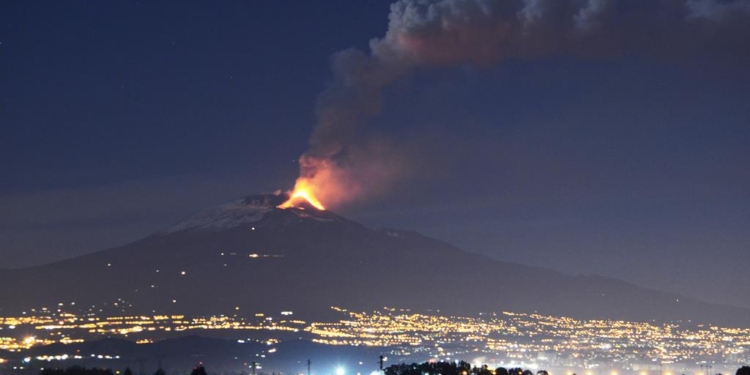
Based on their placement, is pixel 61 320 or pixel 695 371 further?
pixel 61 320

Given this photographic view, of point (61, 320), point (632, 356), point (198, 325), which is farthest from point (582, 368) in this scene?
point (61, 320)

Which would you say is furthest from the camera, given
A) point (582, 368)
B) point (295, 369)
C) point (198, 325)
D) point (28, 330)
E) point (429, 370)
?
point (198, 325)

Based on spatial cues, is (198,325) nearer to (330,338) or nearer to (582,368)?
(330,338)

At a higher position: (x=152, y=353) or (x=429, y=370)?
(x=152, y=353)

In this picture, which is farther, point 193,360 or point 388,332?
Result: point 388,332

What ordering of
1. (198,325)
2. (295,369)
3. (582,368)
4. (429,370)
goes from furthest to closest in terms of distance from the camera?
(198,325) < (582,368) < (295,369) < (429,370)

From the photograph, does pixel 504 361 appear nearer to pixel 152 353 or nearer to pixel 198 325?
pixel 152 353

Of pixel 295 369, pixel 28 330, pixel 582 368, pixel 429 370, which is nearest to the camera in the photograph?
pixel 429 370

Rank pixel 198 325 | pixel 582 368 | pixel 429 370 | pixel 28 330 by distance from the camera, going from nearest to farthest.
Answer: pixel 429 370
pixel 582 368
pixel 28 330
pixel 198 325

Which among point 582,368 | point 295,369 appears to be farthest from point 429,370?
point 582,368

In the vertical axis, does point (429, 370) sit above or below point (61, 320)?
below
